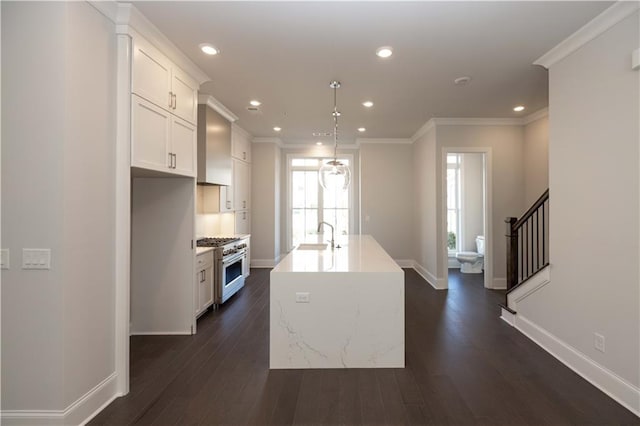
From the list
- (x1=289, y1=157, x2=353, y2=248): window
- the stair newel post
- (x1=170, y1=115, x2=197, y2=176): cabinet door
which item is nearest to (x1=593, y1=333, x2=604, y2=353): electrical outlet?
the stair newel post

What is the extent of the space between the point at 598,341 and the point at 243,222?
529 cm

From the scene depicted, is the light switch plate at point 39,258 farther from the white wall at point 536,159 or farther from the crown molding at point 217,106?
the white wall at point 536,159

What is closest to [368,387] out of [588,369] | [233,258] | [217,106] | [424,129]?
[588,369]

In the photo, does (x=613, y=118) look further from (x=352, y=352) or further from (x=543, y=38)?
(x=352, y=352)

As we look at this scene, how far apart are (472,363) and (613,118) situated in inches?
87.1

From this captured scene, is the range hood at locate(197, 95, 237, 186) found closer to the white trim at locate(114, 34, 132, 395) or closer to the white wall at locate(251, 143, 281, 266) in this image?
the white wall at locate(251, 143, 281, 266)

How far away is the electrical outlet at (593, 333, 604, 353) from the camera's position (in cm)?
237

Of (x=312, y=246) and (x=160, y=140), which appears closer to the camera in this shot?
(x=160, y=140)

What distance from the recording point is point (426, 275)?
225 inches

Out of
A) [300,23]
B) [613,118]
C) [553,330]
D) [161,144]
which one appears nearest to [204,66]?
[161,144]

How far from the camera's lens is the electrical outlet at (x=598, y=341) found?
2369 mm

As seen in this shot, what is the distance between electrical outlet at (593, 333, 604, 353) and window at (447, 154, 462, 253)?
182 inches

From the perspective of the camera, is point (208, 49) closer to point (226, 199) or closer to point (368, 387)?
point (226, 199)

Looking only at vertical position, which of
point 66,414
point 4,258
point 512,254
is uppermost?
point 4,258
